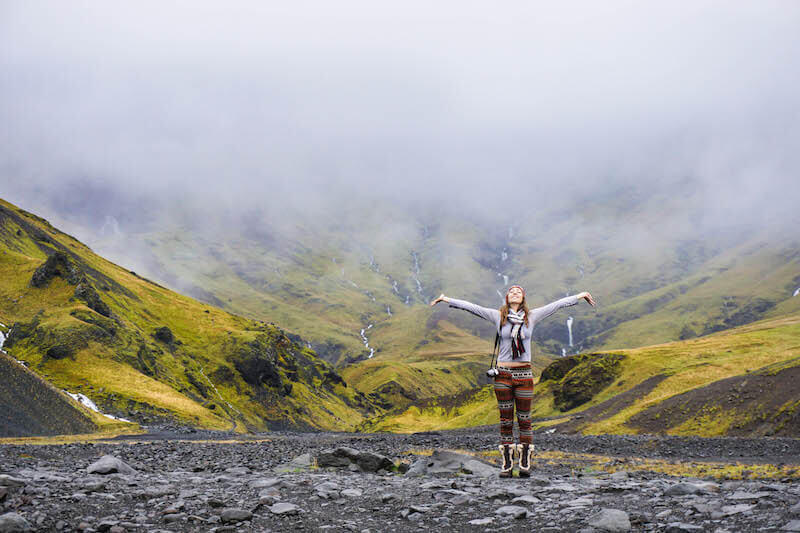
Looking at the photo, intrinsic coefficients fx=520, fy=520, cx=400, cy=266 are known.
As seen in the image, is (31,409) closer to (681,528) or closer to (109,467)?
(109,467)

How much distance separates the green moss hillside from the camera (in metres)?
74.3

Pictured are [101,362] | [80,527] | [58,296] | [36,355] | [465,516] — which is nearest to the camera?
[80,527]

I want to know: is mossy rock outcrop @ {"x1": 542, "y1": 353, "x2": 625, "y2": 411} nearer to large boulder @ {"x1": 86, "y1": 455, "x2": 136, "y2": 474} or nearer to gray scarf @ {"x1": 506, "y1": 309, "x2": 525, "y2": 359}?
gray scarf @ {"x1": 506, "y1": 309, "x2": 525, "y2": 359}

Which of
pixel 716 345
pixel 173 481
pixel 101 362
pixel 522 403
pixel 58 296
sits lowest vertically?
pixel 173 481

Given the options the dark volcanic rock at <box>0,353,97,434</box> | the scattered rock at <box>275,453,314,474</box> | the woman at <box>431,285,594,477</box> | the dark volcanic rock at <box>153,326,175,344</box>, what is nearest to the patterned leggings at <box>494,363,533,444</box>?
the woman at <box>431,285,594,477</box>

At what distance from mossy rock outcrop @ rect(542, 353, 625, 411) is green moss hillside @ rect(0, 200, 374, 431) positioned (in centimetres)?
5498

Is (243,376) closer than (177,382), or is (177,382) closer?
(177,382)

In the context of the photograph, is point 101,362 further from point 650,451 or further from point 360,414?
point 360,414

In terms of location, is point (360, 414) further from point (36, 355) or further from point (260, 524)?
point (260, 524)

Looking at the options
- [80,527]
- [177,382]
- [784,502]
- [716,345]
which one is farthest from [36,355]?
[716,345]

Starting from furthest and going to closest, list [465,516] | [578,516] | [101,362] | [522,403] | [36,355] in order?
[101,362] < [36,355] < [522,403] < [465,516] < [578,516]

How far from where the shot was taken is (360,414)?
173 m

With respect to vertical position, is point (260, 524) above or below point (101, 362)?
below

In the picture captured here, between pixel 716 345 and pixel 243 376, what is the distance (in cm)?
9947
